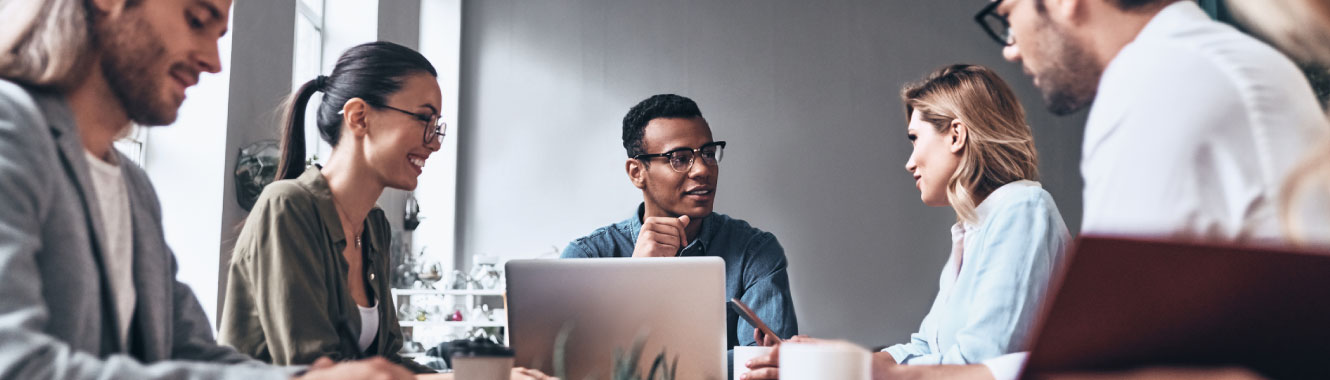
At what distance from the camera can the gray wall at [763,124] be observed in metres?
5.31

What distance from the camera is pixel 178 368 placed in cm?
83

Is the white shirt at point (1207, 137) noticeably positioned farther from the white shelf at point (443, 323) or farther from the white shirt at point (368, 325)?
the white shelf at point (443, 323)

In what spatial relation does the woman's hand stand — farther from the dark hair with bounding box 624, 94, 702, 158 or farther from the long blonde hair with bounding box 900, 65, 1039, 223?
the dark hair with bounding box 624, 94, 702, 158

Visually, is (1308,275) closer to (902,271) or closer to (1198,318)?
(1198,318)

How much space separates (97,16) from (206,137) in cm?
235

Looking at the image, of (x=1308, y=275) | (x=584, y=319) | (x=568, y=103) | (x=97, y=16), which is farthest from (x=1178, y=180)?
(x=568, y=103)

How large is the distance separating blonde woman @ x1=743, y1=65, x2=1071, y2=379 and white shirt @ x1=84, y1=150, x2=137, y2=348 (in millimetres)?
846

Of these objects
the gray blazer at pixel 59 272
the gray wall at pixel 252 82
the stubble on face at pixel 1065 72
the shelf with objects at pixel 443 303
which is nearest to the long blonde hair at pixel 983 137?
the stubble on face at pixel 1065 72

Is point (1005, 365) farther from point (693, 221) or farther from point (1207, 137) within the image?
point (693, 221)

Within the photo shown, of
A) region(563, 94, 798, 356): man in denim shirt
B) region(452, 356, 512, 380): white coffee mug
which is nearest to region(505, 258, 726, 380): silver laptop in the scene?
region(452, 356, 512, 380): white coffee mug

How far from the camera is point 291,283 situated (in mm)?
1534

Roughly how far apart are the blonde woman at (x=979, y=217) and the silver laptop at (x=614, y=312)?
4.1 inches

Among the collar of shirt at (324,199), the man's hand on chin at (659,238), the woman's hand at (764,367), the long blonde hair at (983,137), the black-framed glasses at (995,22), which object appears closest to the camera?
the black-framed glasses at (995,22)

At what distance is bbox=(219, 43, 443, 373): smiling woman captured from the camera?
154cm
